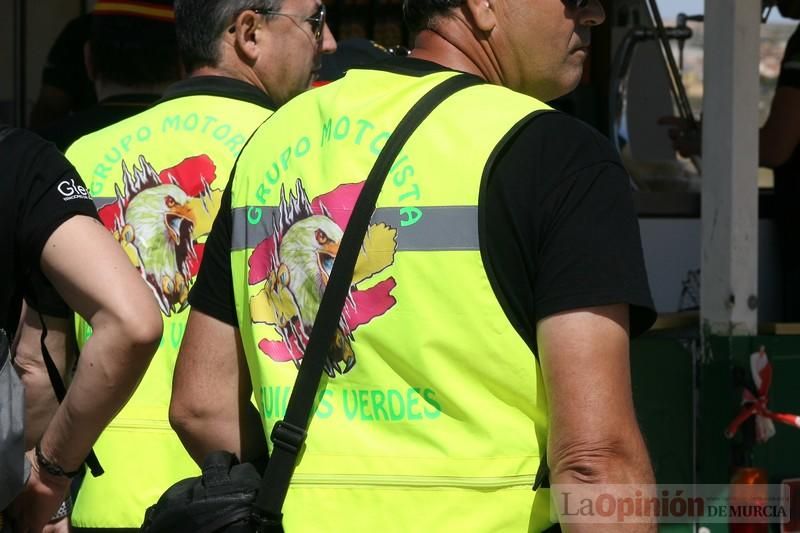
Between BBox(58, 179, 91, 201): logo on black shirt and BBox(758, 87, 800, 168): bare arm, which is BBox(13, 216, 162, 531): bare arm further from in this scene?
BBox(758, 87, 800, 168): bare arm

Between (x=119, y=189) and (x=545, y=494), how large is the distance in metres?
1.47

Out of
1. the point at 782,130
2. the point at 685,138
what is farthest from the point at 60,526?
the point at 685,138

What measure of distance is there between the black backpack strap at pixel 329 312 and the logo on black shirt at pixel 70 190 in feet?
1.87

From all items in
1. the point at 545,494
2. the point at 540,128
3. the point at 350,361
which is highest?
the point at 540,128

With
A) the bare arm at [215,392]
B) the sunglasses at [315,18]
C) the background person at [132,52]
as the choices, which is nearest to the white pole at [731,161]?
the sunglasses at [315,18]

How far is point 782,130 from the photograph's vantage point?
4.80 metres

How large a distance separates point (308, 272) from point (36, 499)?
2.88 ft

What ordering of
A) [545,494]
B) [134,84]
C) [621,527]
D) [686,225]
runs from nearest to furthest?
[621,527], [545,494], [134,84], [686,225]

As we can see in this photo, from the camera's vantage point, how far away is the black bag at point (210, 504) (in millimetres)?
2061

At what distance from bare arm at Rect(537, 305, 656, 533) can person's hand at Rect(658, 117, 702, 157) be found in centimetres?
384

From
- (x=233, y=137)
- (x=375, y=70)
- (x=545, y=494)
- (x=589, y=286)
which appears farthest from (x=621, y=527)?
(x=233, y=137)

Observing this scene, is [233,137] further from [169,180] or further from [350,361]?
[350,361]

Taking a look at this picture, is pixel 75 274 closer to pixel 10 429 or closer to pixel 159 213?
pixel 10 429

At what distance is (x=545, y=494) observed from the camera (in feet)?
6.46
